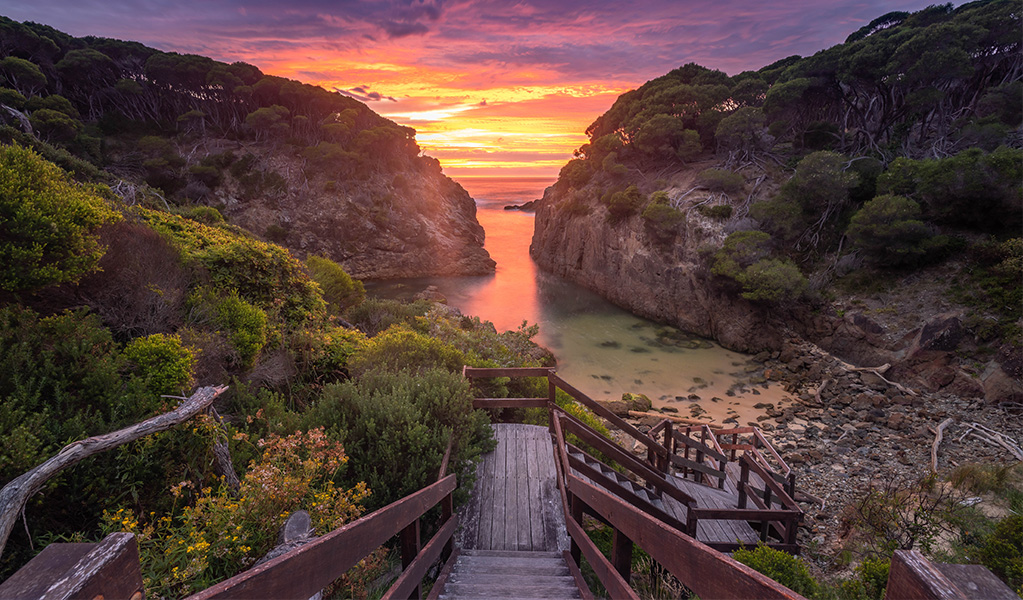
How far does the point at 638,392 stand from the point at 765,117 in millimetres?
21446

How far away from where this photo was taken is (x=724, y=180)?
25047 millimetres

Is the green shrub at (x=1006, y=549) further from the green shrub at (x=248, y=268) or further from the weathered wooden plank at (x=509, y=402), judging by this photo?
the green shrub at (x=248, y=268)

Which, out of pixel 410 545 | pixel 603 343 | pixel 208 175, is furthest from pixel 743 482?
pixel 208 175

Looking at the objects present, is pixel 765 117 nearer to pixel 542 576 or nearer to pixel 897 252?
pixel 897 252

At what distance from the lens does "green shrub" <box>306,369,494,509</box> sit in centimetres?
477

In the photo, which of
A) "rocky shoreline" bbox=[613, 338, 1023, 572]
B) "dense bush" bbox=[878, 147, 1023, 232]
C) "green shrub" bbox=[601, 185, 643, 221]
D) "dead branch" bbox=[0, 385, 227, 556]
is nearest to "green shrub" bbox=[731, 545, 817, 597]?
"rocky shoreline" bbox=[613, 338, 1023, 572]

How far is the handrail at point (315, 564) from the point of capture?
4.50 ft

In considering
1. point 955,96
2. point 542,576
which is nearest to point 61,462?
point 542,576

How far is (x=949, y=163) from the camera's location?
53.5 ft

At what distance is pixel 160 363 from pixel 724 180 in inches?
1078

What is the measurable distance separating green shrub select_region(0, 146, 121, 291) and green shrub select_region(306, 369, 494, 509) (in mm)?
3712

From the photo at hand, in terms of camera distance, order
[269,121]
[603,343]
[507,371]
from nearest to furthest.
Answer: [507,371], [603,343], [269,121]

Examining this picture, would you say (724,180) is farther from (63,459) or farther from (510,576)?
(63,459)

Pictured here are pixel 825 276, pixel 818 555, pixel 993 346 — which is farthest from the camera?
pixel 825 276
